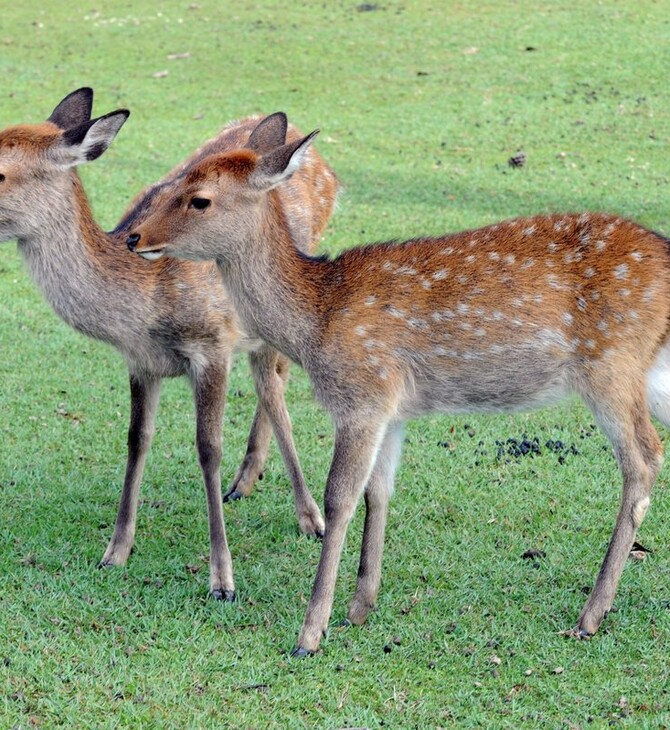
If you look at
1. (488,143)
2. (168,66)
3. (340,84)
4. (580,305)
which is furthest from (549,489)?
(168,66)

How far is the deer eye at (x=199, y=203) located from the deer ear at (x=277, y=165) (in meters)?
0.18

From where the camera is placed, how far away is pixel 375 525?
187 inches

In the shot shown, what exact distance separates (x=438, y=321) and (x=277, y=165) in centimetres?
84

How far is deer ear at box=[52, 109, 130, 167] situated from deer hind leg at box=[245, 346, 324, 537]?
125 cm

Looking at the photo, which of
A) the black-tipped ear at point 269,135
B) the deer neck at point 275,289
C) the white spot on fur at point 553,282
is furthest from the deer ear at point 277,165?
the white spot on fur at point 553,282

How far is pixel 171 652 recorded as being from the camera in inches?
170

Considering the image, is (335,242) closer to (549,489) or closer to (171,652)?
(549,489)

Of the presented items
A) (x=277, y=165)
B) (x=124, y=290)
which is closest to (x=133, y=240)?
(x=124, y=290)

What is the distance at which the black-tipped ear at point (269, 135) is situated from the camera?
4836 mm

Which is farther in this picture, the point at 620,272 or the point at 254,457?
the point at 254,457

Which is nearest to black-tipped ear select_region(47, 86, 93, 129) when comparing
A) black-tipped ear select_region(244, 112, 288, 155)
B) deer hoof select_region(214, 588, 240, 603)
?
black-tipped ear select_region(244, 112, 288, 155)

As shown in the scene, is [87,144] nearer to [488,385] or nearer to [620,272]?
[488,385]

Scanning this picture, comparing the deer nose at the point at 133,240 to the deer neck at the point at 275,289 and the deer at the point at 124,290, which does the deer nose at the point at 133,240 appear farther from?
the deer at the point at 124,290

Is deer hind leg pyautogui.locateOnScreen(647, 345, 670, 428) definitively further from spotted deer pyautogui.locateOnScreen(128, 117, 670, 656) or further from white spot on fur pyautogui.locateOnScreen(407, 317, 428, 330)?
white spot on fur pyautogui.locateOnScreen(407, 317, 428, 330)
